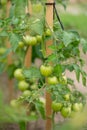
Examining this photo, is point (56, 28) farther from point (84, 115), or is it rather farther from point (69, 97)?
point (84, 115)

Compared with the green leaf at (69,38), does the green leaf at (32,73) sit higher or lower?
lower

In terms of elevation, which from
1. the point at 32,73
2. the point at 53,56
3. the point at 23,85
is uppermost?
the point at 53,56

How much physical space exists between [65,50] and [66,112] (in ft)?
0.94

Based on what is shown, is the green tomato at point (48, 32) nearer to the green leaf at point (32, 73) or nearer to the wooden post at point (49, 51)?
the wooden post at point (49, 51)

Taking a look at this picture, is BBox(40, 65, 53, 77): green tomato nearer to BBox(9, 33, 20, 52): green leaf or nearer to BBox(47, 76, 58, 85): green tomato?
BBox(47, 76, 58, 85): green tomato

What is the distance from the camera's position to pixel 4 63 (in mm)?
2215

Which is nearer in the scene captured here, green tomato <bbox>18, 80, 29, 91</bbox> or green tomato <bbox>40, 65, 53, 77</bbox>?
green tomato <bbox>40, 65, 53, 77</bbox>

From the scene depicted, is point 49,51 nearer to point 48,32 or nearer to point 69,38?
point 48,32

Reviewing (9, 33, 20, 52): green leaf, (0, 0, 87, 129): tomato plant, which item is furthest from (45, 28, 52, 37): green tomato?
(9, 33, 20, 52): green leaf

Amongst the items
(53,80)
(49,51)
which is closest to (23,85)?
(49,51)

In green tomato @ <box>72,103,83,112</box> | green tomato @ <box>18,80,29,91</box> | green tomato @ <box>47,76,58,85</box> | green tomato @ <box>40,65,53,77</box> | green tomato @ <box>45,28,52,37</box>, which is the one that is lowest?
green tomato @ <box>18,80,29,91</box>

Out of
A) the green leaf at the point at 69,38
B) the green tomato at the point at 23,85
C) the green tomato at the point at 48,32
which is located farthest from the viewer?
the green tomato at the point at 23,85

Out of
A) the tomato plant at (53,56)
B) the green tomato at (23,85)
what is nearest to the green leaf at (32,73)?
the tomato plant at (53,56)

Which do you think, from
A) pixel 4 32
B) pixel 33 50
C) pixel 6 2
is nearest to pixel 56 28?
pixel 4 32
